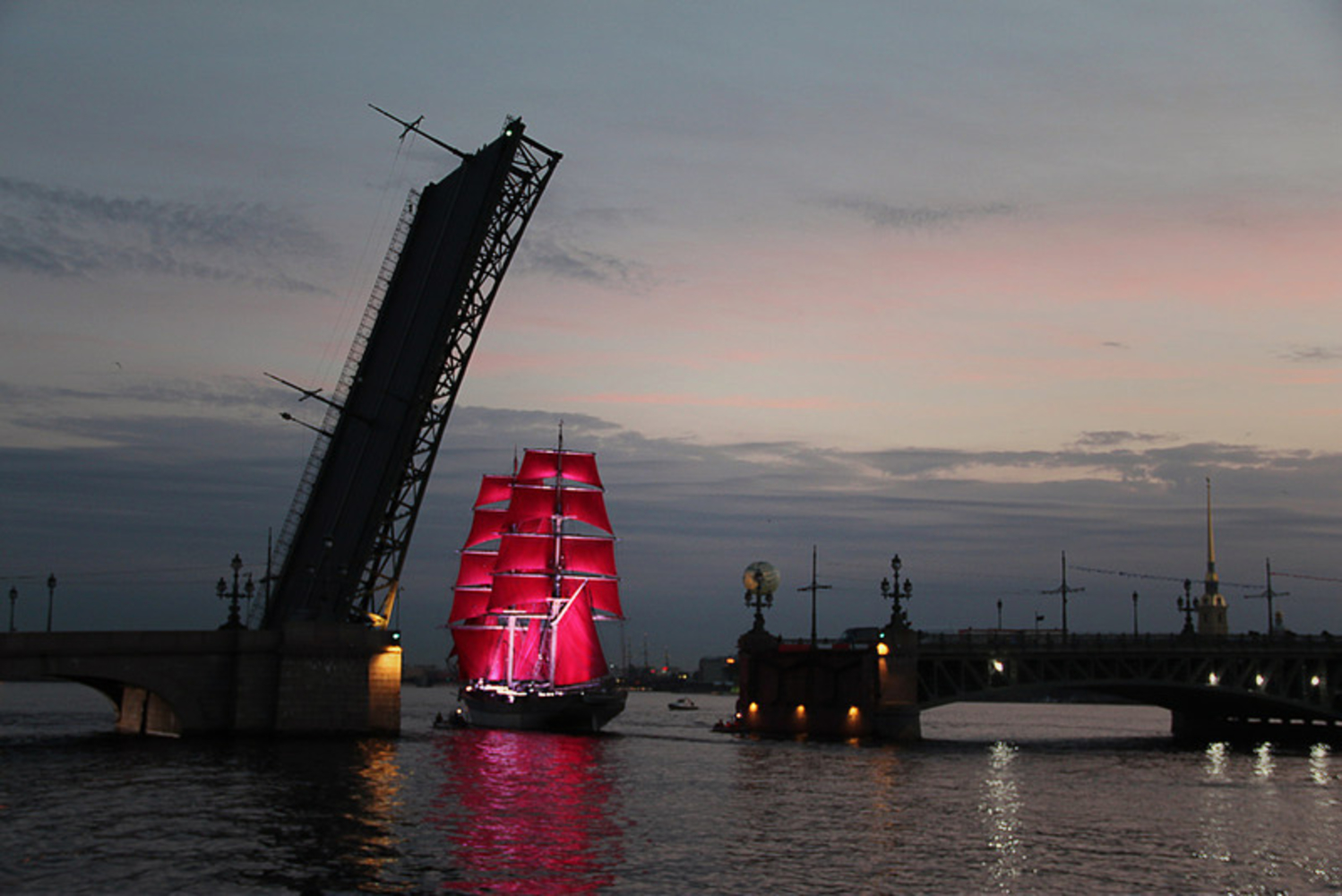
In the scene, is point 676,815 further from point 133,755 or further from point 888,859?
point 133,755

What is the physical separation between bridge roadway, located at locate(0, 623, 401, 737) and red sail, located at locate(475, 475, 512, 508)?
3482 cm

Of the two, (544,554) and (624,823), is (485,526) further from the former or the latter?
(624,823)

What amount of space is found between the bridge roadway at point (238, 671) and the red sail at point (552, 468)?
94.2 ft

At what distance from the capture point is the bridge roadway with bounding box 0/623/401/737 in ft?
139

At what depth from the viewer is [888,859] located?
87.6 ft

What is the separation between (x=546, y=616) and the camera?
234 ft

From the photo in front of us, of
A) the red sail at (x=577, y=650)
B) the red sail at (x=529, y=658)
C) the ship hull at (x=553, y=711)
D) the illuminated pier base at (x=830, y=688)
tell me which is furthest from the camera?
the red sail at (x=529, y=658)

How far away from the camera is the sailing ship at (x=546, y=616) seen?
68938mm

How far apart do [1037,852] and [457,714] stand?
48736 mm

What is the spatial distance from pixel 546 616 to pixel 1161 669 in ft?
96.1

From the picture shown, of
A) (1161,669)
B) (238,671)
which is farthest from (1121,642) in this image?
(238,671)

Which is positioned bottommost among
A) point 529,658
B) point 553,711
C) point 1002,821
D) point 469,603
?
point 1002,821

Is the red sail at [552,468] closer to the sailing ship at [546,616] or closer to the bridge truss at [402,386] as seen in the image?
the sailing ship at [546,616]

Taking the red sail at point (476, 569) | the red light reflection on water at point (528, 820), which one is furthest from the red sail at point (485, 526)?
the red light reflection on water at point (528, 820)
